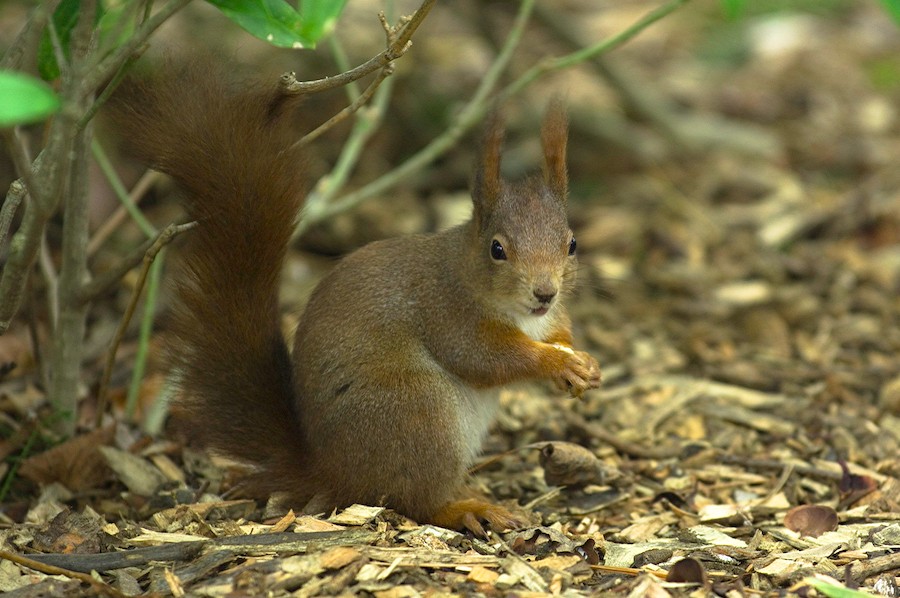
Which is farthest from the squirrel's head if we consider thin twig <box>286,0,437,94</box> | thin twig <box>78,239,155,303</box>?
thin twig <box>78,239,155,303</box>

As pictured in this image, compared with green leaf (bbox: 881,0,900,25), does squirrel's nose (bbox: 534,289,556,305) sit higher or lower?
lower

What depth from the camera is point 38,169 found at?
8.29 feet

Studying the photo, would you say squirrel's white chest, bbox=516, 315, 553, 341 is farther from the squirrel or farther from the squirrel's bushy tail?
the squirrel's bushy tail

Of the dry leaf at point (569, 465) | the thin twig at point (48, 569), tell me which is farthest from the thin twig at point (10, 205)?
the dry leaf at point (569, 465)

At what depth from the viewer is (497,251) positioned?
9.77 feet

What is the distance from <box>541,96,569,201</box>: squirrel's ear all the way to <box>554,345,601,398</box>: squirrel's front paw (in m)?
0.51

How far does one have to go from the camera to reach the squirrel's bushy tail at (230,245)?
264cm

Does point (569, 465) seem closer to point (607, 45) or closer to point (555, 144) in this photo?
point (555, 144)

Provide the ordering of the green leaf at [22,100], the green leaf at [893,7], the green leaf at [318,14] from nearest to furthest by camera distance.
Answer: the green leaf at [22,100]
the green leaf at [318,14]
the green leaf at [893,7]

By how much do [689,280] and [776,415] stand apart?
3.83ft

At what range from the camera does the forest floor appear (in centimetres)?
262

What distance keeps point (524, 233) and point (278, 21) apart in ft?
3.02

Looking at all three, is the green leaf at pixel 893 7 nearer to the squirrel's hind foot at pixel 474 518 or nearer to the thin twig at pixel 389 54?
the thin twig at pixel 389 54

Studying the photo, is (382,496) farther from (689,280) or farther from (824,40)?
(824,40)
